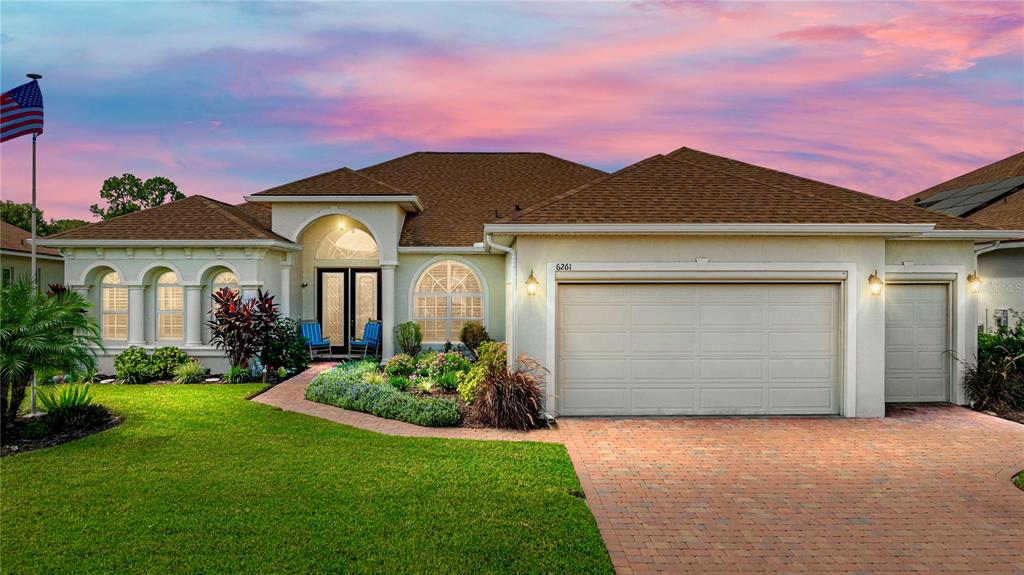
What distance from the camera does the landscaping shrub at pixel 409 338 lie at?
13852 millimetres

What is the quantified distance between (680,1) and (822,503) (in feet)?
28.4

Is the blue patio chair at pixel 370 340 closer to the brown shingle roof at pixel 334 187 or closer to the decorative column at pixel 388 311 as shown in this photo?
the decorative column at pixel 388 311

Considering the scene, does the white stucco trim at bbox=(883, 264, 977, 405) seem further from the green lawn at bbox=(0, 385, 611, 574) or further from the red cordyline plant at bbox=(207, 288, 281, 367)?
the red cordyline plant at bbox=(207, 288, 281, 367)

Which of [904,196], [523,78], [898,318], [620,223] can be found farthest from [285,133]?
[904,196]

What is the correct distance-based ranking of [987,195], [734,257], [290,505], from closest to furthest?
[290,505]
[734,257]
[987,195]

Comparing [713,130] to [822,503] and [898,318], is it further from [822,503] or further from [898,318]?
[822,503]

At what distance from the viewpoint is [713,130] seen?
58.0ft

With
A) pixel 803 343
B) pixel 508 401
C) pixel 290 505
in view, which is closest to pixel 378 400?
pixel 508 401

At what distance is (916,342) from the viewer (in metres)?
10.3

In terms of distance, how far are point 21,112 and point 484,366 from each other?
9.06 metres

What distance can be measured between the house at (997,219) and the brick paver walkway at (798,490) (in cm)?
444

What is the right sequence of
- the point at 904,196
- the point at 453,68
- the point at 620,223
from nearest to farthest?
the point at 620,223 → the point at 453,68 → the point at 904,196

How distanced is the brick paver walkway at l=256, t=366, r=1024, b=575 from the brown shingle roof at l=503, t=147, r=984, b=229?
3.39 meters

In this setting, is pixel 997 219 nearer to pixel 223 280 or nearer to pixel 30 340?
pixel 223 280
